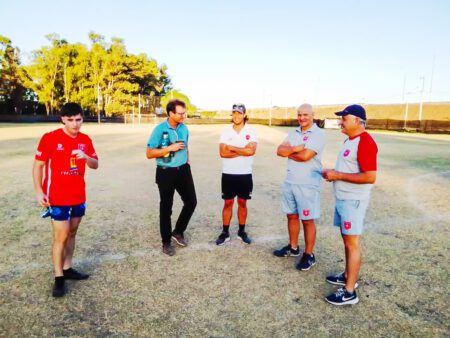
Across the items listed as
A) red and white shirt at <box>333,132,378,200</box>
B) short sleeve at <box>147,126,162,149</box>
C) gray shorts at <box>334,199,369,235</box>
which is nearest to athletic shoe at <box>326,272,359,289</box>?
gray shorts at <box>334,199,369,235</box>

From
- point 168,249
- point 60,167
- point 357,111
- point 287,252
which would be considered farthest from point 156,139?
point 357,111

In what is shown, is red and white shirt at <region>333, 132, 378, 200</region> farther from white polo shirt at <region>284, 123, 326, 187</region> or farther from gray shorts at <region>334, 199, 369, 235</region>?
white polo shirt at <region>284, 123, 326, 187</region>

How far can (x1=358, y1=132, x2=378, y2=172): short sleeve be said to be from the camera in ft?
9.45

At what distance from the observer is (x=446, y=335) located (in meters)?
2.66

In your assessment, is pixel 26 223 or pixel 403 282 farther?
pixel 26 223

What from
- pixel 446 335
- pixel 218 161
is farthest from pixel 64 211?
pixel 218 161

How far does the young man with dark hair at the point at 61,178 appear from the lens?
3094 millimetres

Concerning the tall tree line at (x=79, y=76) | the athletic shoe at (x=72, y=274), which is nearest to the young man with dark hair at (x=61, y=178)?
the athletic shoe at (x=72, y=274)

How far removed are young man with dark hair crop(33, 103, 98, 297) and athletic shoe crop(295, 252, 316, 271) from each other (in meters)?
2.53

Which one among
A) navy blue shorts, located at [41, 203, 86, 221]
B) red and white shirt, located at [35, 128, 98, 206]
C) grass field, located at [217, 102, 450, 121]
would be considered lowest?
navy blue shorts, located at [41, 203, 86, 221]

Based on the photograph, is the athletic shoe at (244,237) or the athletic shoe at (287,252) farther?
the athletic shoe at (244,237)

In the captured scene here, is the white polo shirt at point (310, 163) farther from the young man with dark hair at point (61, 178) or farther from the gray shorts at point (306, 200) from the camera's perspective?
the young man with dark hair at point (61, 178)

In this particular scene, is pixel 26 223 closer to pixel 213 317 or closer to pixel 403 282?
pixel 213 317

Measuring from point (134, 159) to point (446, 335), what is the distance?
1104cm
